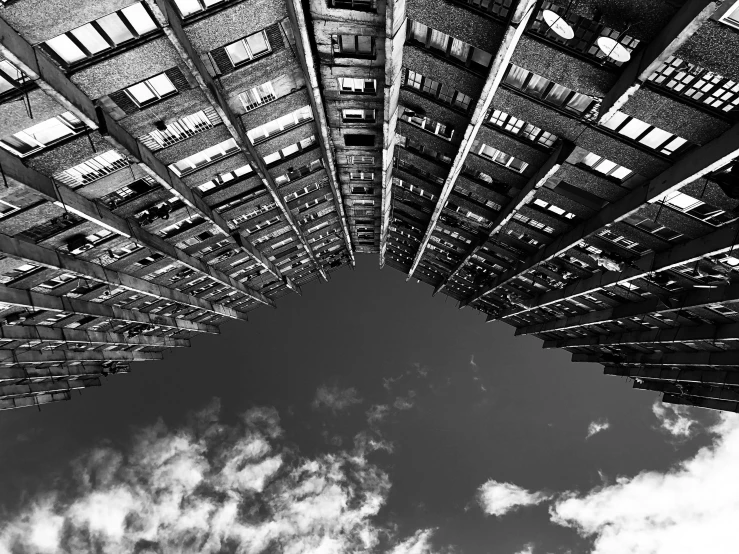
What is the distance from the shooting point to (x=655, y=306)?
25.3m

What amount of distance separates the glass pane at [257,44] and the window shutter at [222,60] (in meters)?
0.93

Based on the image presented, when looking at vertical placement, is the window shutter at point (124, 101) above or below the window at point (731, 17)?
above

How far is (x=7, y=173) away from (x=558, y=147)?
2111cm

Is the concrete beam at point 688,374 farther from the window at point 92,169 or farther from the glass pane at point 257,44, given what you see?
the window at point 92,169

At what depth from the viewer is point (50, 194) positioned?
51.2 feet

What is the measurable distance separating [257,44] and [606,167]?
1527 centimetres

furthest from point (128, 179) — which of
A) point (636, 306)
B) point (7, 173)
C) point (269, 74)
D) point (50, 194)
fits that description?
point (636, 306)

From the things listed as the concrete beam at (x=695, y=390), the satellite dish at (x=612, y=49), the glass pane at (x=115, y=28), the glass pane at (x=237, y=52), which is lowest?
the concrete beam at (x=695, y=390)

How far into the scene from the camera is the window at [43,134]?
44.5ft

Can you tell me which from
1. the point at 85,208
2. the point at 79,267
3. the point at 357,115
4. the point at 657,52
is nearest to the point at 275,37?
the point at 357,115

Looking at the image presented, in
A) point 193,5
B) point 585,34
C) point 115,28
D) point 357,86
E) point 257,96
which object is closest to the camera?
point 115,28

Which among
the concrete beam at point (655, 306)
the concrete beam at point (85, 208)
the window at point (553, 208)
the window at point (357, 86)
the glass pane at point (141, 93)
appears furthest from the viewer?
the window at point (553, 208)

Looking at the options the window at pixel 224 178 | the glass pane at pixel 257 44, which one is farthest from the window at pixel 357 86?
the window at pixel 224 178

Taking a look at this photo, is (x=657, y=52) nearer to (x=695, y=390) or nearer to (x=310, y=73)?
(x=310, y=73)
